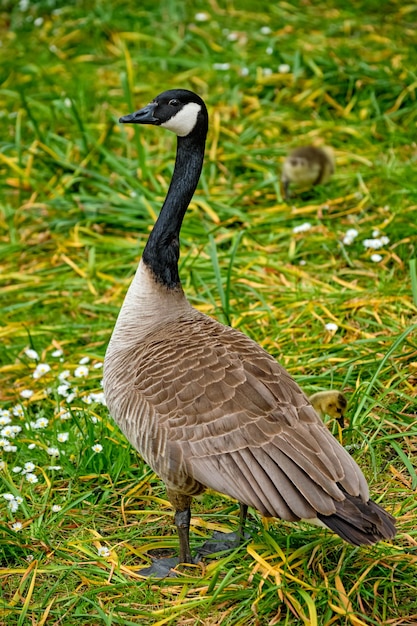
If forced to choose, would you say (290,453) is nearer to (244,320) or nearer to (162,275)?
(162,275)

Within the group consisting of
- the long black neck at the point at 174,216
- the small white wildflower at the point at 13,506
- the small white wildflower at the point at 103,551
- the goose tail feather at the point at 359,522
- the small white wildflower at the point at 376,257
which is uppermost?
the long black neck at the point at 174,216

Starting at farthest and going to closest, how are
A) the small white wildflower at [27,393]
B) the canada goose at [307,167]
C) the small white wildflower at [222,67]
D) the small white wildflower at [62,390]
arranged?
the small white wildflower at [222,67]
the canada goose at [307,167]
the small white wildflower at [27,393]
the small white wildflower at [62,390]

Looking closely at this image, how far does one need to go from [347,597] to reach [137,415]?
1051 millimetres

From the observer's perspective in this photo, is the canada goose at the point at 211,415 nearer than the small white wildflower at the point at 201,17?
Yes

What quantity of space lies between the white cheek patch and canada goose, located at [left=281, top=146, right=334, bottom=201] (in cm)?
224

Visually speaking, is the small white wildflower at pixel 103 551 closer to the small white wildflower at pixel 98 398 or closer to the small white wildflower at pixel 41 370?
the small white wildflower at pixel 98 398

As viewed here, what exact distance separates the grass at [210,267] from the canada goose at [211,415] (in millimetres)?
400

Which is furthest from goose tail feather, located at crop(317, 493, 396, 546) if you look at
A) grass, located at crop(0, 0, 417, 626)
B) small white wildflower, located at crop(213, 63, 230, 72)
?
small white wildflower, located at crop(213, 63, 230, 72)

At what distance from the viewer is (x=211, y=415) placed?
3365mm

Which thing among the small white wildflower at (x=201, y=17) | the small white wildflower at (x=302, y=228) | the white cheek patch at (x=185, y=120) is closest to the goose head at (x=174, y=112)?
the white cheek patch at (x=185, y=120)

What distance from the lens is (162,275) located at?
407cm

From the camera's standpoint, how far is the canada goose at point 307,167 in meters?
6.19

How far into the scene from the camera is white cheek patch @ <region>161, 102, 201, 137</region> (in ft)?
→ 13.1

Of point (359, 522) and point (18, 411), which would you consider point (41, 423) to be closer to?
point (18, 411)
